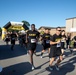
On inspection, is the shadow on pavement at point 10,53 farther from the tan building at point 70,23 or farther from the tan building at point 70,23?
the tan building at point 70,23

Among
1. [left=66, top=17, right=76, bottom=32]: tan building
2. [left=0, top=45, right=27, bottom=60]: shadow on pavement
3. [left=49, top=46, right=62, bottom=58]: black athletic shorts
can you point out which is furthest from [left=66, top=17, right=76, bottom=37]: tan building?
[left=49, top=46, right=62, bottom=58]: black athletic shorts

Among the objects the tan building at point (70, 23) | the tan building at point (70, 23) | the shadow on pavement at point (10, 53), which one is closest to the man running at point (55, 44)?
the shadow on pavement at point (10, 53)

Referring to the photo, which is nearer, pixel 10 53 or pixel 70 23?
pixel 10 53

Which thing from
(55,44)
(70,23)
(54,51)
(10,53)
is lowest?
(10,53)

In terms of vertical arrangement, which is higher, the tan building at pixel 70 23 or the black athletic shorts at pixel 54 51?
the tan building at pixel 70 23

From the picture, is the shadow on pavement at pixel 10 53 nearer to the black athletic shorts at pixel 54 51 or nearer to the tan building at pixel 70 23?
the black athletic shorts at pixel 54 51

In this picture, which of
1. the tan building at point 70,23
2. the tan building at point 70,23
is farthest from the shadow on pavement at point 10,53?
the tan building at point 70,23

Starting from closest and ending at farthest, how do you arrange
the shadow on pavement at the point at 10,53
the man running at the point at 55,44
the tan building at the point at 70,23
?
1. the man running at the point at 55,44
2. the shadow on pavement at the point at 10,53
3. the tan building at the point at 70,23

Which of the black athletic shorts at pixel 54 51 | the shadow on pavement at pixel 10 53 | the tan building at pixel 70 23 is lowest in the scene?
the shadow on pavement at pixel 10 53

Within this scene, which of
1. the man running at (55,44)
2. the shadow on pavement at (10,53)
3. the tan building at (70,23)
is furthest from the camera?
the tan building at (70,23)

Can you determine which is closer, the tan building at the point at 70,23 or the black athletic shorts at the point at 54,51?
the black athletic shorts at the point at 54,51

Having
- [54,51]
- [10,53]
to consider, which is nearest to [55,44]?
[54,51]

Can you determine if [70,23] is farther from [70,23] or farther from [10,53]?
[10,53]

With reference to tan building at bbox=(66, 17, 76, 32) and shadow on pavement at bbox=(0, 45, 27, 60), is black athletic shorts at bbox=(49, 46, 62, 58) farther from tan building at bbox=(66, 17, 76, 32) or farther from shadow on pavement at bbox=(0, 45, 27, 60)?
tan building at bbox=(66, 17, 76, 32)
